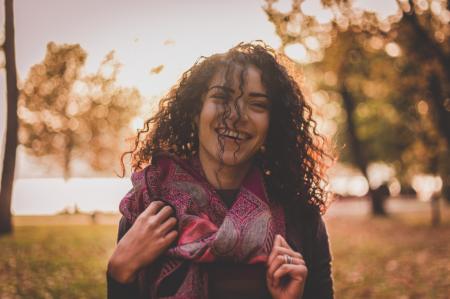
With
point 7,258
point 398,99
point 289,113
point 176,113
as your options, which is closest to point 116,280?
point 176,113

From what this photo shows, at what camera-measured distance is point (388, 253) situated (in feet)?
40.8

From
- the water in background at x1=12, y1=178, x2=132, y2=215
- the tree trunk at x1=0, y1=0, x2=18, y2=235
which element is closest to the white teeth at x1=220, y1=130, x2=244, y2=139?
the tree trunk at x1=0, y1=0, x2=18, y2=235

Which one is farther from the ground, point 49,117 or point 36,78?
point 36,78

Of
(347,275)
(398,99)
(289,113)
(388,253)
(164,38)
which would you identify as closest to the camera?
(289,113)

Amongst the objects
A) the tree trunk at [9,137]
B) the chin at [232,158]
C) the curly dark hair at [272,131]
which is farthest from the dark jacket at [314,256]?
the tree trunk at [9,137]

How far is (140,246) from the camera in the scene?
71.3 inches

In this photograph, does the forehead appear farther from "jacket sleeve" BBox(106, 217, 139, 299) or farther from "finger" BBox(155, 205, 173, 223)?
"jacket sleeve" BBox(106, 217, 139, 299)

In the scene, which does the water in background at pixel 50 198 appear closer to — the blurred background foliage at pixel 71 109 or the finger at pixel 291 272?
the blurred background foliage at pixel 71 109

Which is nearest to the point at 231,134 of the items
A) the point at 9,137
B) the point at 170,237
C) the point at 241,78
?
the point at 241,78

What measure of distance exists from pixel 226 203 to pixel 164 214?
291 millimetres

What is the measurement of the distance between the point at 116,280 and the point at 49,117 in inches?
514

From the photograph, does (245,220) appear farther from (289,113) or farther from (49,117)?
(49,117)

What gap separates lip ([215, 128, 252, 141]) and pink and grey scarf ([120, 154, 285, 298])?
0.72 feet

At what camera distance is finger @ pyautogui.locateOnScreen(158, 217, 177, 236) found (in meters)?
1.86
